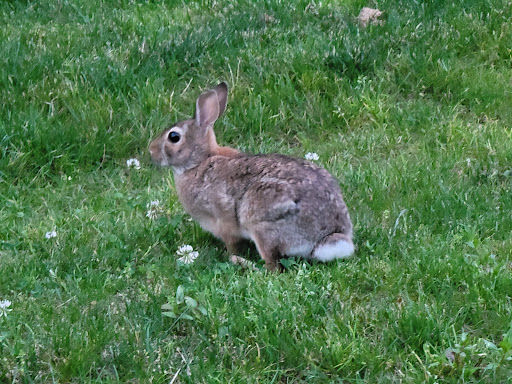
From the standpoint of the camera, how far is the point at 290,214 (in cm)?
504

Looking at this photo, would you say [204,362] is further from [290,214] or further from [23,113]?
[23,113]

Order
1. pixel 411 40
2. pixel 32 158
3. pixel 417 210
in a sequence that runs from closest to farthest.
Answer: pixel 417 210 < pixel 32 158 < pixel 411 40

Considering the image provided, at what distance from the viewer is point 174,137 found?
237 inches

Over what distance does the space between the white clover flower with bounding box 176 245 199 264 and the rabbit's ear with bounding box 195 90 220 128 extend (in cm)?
115

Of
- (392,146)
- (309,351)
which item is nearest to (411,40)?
(392,146)

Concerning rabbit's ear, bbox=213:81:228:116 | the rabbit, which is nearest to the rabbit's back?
the rabbit

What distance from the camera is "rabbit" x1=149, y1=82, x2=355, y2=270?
5.04m

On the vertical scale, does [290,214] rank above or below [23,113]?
above

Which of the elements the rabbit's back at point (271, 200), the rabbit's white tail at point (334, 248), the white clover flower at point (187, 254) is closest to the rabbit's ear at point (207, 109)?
the rabbit's back at point (271, 200)

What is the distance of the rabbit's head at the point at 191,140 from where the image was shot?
19.5 ft

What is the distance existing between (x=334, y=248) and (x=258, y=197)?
1.99 ft

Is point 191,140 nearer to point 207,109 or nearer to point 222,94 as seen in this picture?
point 207,109

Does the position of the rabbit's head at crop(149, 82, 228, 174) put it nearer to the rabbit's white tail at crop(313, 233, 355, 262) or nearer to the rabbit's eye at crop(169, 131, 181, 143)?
the rabbit's eye at crop(169, 131, 181, 143)

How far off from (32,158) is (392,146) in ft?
10.1
